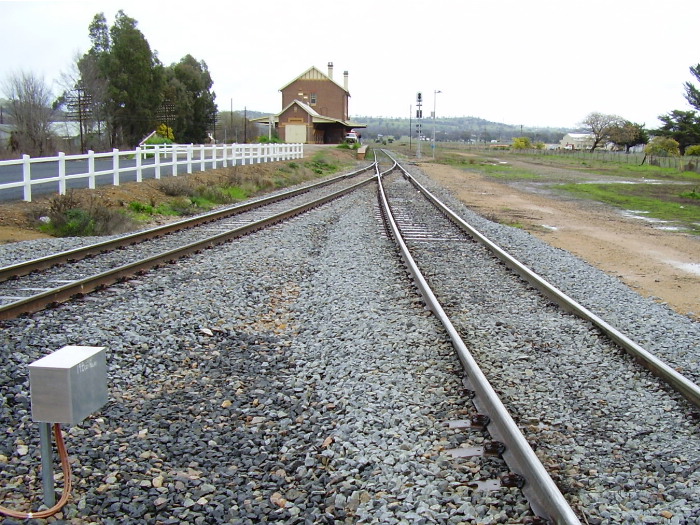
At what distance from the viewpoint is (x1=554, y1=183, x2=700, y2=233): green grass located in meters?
22.1

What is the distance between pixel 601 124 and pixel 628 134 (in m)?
13.0

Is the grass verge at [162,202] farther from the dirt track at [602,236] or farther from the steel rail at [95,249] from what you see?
the steel rail at [95,249]

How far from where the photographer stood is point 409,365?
5.91 m

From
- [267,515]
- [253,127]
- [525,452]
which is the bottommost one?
[267,515]

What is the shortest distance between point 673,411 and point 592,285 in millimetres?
4818

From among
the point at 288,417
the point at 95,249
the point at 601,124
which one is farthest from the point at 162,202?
the point at 601,124

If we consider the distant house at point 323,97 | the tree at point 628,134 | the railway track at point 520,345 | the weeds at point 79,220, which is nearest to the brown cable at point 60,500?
the railway track at point 520,345

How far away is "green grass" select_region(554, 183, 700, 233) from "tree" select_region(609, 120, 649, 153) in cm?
7883

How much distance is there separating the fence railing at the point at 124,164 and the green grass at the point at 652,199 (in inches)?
602

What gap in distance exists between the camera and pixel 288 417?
5.00m

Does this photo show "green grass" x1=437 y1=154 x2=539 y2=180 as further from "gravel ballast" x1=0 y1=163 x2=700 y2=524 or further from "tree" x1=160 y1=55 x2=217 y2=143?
"gravel ballast" x1=0 y1=163 x2=700 y2=524

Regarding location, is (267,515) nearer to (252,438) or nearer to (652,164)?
(252,438)

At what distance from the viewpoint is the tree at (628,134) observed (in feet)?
363

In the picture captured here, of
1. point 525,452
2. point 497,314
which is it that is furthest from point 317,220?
point 525,452
